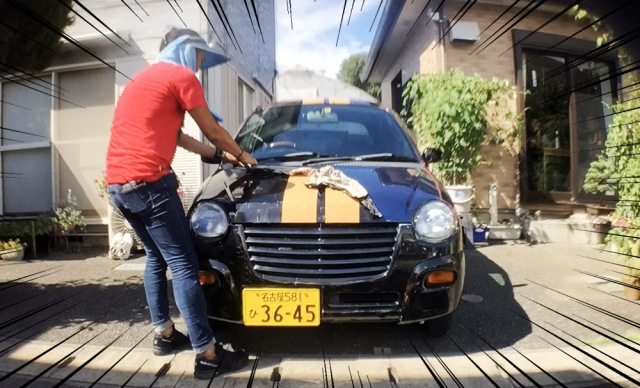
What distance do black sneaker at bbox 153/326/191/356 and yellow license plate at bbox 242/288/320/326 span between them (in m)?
0.57

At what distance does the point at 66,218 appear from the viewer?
5.41 m

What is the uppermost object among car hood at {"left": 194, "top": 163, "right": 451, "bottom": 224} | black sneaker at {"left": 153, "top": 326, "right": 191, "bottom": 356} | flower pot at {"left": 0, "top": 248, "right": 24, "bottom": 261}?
car hood at {"left": 194, "top": 163, "right": 451, "bottom": 224}

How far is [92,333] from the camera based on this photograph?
257cm

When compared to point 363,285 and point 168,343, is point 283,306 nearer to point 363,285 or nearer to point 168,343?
point 363,285

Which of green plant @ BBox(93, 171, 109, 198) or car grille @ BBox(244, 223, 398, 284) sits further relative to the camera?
green plant @ BBox(93, 171, 109, 198)

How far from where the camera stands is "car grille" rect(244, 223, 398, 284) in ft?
6.59

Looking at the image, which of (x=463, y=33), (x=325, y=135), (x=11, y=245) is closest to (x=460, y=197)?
(x=463, y=33)

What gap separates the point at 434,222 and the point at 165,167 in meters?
1.41

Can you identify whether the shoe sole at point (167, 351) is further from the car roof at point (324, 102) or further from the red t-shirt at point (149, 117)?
the car roof at point (324, 102)

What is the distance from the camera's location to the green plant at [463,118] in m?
5.92

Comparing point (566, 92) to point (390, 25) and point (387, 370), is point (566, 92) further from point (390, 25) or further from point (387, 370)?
point (390, 25)

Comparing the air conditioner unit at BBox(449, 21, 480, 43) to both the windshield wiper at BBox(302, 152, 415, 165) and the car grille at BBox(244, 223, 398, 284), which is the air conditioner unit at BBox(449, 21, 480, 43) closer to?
the windshield wiper at BBox(302, 152, 415, 165)

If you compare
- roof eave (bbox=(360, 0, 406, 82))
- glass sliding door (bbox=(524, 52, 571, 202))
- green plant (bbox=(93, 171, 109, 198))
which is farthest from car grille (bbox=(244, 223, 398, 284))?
glass sliding door (bbox=(524, 52, 571, 202))

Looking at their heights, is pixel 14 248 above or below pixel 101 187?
below
